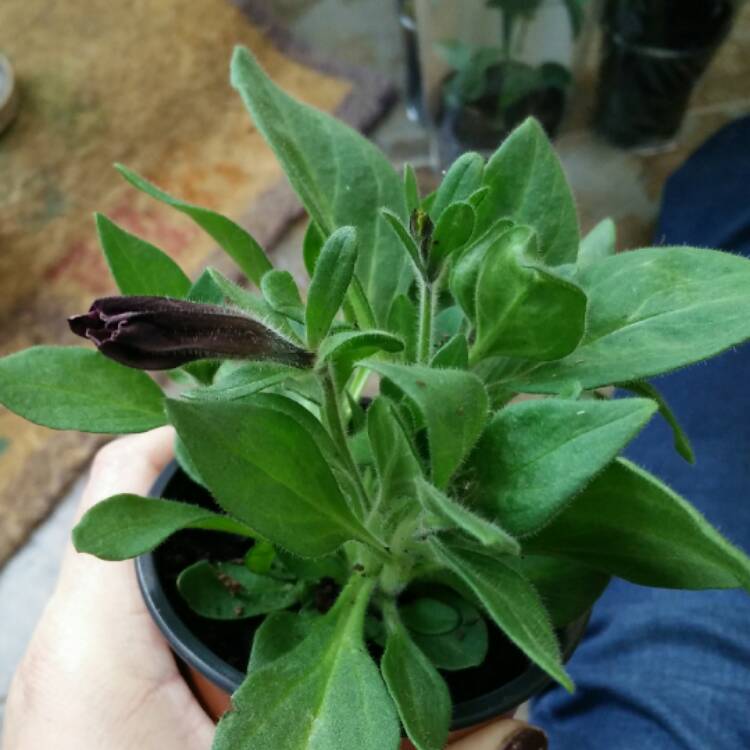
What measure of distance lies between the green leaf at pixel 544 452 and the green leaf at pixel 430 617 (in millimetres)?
119

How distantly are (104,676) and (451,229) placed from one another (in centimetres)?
32

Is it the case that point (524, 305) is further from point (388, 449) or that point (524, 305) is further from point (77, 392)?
point (77, 392)

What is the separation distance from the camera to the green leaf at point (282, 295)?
34 centimetres

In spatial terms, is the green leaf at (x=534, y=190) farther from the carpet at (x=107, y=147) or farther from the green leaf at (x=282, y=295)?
the carpet at (x=107, y=147)

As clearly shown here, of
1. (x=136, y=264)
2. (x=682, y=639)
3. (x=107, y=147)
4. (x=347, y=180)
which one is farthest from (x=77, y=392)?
(x=107, y=147)

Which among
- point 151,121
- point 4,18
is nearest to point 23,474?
point 151,121

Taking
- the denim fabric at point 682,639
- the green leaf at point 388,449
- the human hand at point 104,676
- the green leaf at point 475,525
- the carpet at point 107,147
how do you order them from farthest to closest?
the carpet at point 107,147 < the denim fabric at point 682,639 < the human hand at point 104,676 < the green leaf at point 388,449 < the green leaf at point 475,525

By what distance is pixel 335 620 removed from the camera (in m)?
0.41

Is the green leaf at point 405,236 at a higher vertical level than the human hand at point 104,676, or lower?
higher

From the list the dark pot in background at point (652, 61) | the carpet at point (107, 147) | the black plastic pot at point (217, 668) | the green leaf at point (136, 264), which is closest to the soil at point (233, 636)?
the black plastic pot at point (217, 668)

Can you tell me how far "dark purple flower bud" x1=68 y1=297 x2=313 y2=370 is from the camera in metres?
0.28

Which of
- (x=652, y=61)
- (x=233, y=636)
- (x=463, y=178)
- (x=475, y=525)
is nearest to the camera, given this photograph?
(x=475, y=525)

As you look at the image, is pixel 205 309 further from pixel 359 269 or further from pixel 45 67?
pixel 45 67

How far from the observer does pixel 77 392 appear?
40 cm
